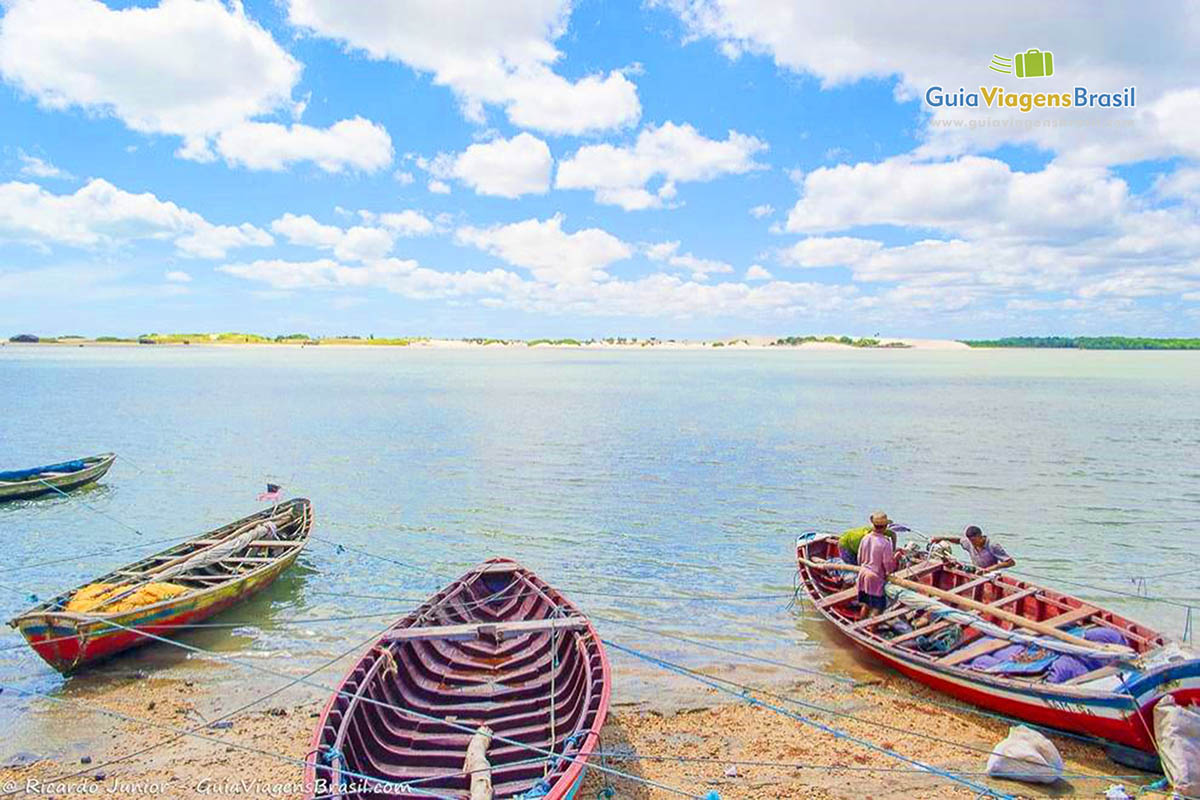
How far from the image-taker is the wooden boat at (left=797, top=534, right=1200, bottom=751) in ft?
28.3

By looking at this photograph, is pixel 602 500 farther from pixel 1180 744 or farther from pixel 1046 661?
pixel 1180 744

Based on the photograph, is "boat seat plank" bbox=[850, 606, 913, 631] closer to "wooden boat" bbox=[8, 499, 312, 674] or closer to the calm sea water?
the calm sea water

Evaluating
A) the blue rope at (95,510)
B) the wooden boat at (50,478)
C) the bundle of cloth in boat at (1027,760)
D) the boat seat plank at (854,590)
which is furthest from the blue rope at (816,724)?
the wooden boat at (50,478)

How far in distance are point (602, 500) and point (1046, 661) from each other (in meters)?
16.0

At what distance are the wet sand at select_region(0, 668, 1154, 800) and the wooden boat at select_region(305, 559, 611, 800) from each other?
1.11 metres

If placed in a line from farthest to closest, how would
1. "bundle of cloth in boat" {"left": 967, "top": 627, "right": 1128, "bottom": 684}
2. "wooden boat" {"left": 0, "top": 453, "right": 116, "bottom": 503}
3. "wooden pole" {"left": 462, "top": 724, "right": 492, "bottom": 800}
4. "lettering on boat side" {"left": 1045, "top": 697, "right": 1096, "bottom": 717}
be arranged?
"wooden boat" {"left": 0, "top": 453, "right": 116, "bottom": 503}
"bundle of cloth in boat" {"left": 967, "top": 627, "right": 1128, "bottom": 684}
"lettering on boat side" {"left": 1045, "top": 697, "right": 1096, "bottom": 717}
"wooden pole" {"left": 462, "top": 724, "right": 492, "bottom": 800}

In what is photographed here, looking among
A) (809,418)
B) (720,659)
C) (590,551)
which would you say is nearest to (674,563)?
(590,551)

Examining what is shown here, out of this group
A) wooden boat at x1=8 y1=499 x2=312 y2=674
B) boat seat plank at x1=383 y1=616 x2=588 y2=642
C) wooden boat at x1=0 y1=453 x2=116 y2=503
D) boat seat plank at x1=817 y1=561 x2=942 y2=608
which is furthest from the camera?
wooden boat at x1=0 y1=453 x2=116 y2=503

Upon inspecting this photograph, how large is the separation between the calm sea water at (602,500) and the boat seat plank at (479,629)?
225cm

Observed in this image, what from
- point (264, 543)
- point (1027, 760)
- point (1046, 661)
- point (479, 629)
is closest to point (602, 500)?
point (264, 543)

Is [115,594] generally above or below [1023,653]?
above

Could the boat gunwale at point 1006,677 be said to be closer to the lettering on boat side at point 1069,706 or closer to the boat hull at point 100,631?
the lettering on boat side at point 1069,706

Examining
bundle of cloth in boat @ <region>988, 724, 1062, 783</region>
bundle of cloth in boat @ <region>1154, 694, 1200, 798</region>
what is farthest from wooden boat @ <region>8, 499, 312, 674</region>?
bundle of cloth in boat @ <region>1154, 694, 1200, 798</region>

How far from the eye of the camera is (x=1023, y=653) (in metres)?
10.6
